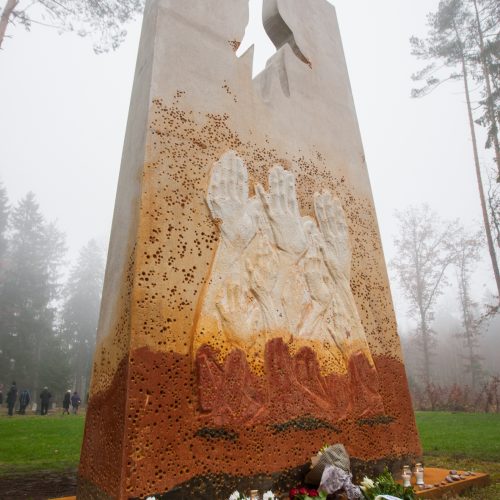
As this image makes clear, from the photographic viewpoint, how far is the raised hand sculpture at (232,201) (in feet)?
14.0

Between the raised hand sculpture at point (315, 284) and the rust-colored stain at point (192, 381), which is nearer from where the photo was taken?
the rust-colored stain at point (192, 381)

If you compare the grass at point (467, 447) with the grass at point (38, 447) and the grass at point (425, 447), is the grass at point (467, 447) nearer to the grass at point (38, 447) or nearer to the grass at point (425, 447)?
the grass at point (425, 447)

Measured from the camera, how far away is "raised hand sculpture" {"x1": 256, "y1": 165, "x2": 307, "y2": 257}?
4727 millimetres

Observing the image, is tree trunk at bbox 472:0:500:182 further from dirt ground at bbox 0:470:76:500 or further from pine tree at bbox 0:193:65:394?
pine tree at bbox 0:193:65:394

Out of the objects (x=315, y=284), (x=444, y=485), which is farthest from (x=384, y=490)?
(x=315, y=284)

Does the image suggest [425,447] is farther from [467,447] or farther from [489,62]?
[489,62]

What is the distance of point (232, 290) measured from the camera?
4.09m

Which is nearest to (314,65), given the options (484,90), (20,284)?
(484,90)

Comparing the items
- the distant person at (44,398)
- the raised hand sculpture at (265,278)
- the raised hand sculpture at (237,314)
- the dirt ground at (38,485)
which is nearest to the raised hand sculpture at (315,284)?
the raised hand sculpture at (265,278)

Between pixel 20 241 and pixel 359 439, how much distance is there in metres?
32.0

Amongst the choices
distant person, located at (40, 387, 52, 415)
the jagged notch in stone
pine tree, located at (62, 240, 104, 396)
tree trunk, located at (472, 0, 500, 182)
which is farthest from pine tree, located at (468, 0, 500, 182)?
pine tree, located at (62, 240, 104, 396)

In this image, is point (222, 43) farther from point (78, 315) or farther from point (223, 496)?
point (78, 315)

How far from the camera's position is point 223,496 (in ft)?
11.4

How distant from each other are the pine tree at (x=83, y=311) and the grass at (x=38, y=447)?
19.7 meters
